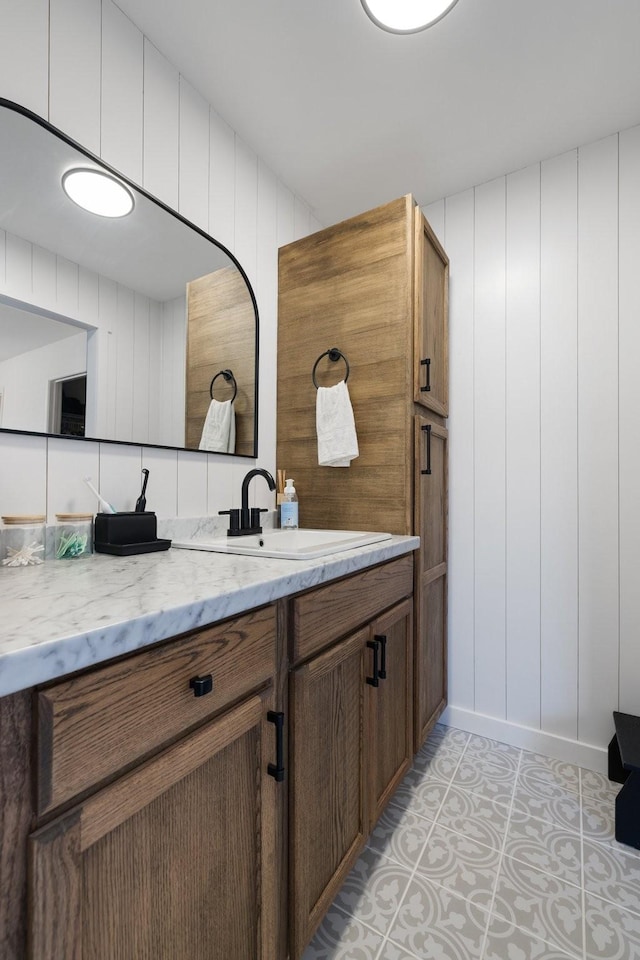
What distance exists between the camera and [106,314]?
1.20 metres

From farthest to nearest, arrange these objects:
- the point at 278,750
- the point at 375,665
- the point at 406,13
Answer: the point at 406,13
the point at 375,665
the point at 278,750

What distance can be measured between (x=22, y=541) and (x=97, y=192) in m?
0.96

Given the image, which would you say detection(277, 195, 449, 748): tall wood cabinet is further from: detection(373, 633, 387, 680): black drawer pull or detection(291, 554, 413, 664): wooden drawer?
detection(373, 633, 387, 680): black drawer pull

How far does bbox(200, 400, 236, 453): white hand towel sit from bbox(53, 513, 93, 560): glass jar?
0.52 metres

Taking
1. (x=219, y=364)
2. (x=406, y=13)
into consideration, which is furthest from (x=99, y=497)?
(x=406, y=13)

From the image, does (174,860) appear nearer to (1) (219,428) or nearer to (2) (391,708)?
(2) (391,708)

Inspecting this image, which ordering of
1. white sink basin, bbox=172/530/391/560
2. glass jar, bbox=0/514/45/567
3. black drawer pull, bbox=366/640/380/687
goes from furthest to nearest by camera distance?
black drawer pull, bbox=366/640/380/687 → white sink basin, bbox=172/530/391/560 → glass jar, bbox=0/514/45/567

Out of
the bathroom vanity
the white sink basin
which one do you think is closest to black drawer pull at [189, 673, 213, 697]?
the bathroom vanity

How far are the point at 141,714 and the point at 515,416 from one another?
6.04 ft

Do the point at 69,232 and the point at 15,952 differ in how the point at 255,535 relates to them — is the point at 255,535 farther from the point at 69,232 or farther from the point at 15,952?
the point at 15,952

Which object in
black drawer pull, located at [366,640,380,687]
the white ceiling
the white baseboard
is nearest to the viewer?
black drawer pull, located at [366,640,380,687]

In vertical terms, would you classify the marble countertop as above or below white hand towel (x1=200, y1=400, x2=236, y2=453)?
below

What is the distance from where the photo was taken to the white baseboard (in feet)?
5.53

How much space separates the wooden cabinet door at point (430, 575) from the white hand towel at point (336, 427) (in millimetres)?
247
